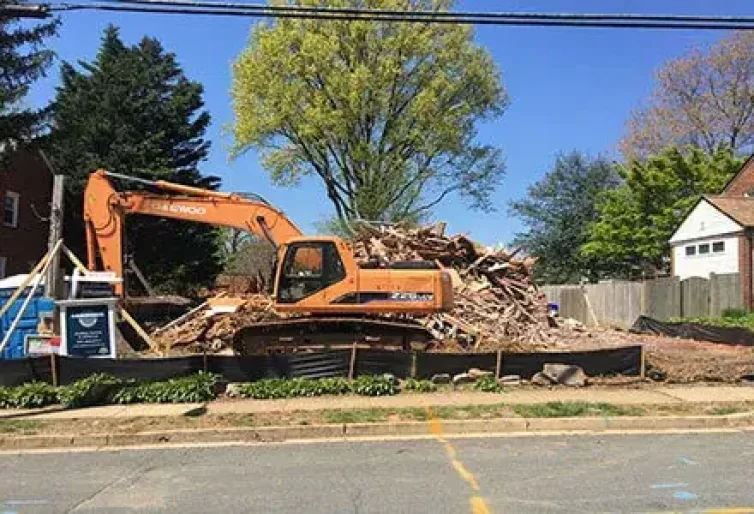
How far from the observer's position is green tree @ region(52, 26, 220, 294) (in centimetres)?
3378

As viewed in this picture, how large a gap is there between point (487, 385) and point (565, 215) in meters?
44.3

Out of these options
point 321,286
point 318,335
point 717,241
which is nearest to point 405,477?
point 321,286

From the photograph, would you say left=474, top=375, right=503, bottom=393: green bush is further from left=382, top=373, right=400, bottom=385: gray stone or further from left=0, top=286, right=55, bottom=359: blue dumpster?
left=0, top=286, right=55, bottom=359: blue dumpster

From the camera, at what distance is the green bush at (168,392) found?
41.9 ft

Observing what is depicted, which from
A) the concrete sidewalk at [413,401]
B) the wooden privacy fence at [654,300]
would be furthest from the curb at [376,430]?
the wooden privacy fence at [654,300]

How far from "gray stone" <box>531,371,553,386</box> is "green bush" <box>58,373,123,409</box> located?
687cm

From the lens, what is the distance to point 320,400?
1268cm

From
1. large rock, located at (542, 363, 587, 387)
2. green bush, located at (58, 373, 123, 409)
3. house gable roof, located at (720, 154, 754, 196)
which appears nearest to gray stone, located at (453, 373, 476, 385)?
large rock, located at (542, 363, 587, 387)

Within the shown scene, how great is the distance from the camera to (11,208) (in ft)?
107

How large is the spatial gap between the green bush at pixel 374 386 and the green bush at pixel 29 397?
475 cm

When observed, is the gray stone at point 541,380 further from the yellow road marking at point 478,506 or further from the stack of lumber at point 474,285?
the yellow road marking at point 478,506

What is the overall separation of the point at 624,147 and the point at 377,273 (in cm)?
5072

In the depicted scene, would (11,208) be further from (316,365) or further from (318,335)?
(316,365)

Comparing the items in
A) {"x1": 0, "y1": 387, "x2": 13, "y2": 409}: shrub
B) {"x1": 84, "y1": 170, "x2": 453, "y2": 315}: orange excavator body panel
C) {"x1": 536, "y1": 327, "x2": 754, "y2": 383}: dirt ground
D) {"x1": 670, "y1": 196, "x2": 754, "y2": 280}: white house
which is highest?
{"x1": 670, "y1": 196, "x2": 754, "y2": 280}: white house
